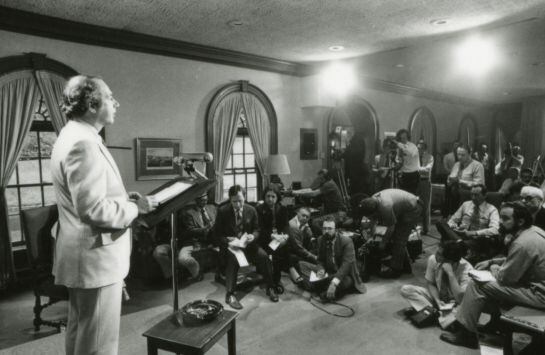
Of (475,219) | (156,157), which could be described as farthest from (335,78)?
(156,157)

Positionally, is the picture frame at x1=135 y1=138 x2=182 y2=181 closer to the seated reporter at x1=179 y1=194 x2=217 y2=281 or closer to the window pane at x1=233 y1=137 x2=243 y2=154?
the seated reporter at x1=179 y1=194 x2=217 y2=281

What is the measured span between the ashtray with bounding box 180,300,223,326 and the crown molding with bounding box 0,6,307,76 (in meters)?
3.80

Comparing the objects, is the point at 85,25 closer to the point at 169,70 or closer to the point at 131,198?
the point at 169,70

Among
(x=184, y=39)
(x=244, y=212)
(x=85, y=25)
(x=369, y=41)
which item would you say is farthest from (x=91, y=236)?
(x=369, y=41)

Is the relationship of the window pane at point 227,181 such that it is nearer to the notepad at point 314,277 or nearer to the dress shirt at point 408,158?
the notepad at point 314,277

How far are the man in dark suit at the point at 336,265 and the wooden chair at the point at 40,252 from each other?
2.65 m

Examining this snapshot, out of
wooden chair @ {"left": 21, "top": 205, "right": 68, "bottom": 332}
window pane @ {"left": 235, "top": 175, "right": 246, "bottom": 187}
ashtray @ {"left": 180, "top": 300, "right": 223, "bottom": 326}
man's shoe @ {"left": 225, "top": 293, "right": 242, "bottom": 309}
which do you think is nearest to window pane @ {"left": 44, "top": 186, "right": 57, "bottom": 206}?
wooden chair @ {"left": 21, "top": 205, "right": 68, "bottom": 332}

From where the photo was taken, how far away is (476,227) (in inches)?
197

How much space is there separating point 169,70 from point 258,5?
2094 mm

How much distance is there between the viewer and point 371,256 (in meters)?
4.99

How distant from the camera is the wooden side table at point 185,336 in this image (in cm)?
216

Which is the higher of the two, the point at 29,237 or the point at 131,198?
the point at 131,198

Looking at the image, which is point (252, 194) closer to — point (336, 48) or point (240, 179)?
point (240, 179)

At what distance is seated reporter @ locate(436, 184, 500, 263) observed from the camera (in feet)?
15.0
